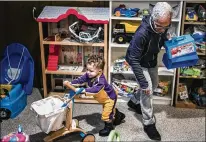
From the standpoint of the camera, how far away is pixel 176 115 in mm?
2311

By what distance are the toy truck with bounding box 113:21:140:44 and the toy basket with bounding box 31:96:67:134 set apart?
75 cm

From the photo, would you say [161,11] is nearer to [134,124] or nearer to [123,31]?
[123,31]

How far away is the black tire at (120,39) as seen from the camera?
2.36 meters

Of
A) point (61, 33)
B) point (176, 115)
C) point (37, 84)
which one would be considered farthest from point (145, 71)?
point (37, 84)

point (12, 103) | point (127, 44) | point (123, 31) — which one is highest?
point (123, 31)

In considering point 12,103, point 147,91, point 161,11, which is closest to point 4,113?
point 12,103

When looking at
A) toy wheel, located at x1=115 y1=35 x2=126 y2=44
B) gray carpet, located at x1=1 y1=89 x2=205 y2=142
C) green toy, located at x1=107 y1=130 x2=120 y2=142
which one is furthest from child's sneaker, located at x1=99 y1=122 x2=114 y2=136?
toy wheel, located at x1=115 y1=35 x2=126 y2=44

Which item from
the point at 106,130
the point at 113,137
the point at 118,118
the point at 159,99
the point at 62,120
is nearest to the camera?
the point at 113,137

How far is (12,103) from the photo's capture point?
7.38 feet

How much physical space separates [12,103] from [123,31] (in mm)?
1049

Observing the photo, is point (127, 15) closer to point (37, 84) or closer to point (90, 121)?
point (90, 121)

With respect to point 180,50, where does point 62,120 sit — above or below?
below

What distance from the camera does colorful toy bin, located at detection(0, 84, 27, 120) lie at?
223 centimetres

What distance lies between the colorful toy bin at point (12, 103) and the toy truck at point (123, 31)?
905mm
